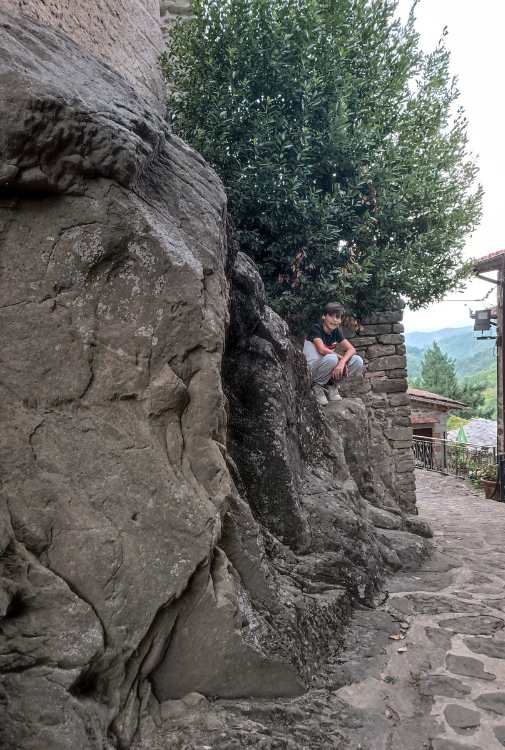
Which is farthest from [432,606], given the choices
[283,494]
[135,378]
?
[135,378]

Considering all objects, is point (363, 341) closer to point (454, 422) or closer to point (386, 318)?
point (386, 318)

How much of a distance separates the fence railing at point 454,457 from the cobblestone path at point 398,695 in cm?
1147

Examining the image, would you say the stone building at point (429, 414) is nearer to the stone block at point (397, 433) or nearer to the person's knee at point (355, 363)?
the stone block at point (397, 433)

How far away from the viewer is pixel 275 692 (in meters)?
2.60

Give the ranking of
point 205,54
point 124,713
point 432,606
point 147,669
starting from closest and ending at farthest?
point 124,713, point 147,669, point 432,606, point 205,54

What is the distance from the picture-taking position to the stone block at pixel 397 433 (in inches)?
329

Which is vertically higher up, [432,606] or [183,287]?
[183,287]

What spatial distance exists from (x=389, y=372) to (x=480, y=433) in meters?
21.5

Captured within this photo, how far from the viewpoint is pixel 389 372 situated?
27.5 ft

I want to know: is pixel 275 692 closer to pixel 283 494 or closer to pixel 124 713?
pixel 124 713

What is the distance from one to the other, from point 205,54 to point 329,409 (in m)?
4.54

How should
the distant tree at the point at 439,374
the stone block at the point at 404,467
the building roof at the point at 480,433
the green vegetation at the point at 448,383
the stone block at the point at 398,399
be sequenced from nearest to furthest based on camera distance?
1. the stone block at the point at 404,467
2. the stone block at the point at 398,399
3. the building roof at the point at 480,433
4. the green vegetation at the point at 448,383
5. the distant tree at the point at 439,374

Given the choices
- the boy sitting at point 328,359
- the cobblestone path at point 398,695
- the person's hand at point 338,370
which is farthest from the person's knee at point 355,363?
the cobblestone path at point 398,695

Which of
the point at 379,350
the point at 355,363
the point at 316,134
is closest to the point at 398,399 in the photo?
the point at 379,350
